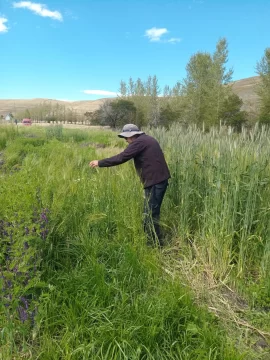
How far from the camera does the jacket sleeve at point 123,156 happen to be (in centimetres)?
317

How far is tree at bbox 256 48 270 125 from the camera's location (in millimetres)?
21984

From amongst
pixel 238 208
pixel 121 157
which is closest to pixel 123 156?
pixel 121 157

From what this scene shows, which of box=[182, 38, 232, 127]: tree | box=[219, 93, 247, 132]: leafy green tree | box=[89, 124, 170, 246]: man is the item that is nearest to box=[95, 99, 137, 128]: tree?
box=[182, 38, 232, 127]: tree

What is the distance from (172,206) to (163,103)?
3782 centimetres

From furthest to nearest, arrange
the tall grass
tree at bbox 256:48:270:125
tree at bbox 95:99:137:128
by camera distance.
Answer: tree at bbox 95:99:137:128 → tree at bbox 256:48:270:125 → the tall grass

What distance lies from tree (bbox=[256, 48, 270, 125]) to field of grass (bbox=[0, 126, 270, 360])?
69.2 ft

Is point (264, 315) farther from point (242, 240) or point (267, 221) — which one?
point (267, 221)

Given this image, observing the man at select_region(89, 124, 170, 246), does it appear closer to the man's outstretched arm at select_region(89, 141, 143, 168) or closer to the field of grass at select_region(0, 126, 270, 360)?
the man's outstretched arm at select_region(89, 141, 143, 168)

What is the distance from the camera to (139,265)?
2.49 meters

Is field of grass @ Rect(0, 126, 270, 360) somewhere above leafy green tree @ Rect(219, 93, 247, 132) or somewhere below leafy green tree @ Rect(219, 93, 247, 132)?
below

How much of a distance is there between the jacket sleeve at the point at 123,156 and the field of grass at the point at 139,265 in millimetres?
422

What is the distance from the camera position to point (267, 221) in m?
2.80

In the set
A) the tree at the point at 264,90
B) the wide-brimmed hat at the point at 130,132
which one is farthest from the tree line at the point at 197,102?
the wide-brimmed hat at the point at 130,132

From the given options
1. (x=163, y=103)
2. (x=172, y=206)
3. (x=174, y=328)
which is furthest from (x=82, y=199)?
(x=163, y=103)
